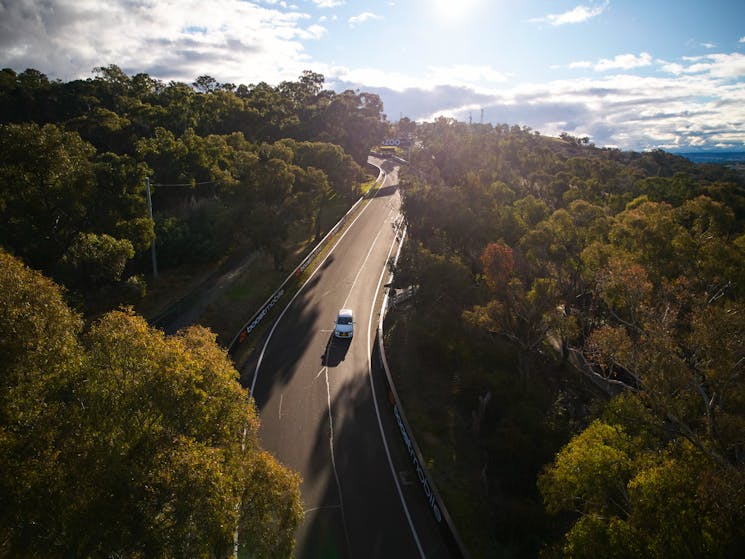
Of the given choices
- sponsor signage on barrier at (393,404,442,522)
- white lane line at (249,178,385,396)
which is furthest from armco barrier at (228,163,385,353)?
sponsor signage on barrier at (393,404,442,522)

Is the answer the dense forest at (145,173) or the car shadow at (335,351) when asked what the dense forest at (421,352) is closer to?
the dense forest at (145,173)

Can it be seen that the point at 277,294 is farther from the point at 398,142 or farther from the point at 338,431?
the point at 398,142

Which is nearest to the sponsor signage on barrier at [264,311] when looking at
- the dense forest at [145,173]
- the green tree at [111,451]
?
the dense forest at [145,173]

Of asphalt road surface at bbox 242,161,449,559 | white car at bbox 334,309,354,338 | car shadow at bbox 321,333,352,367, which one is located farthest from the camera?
white car at bbox 334,309,354,338

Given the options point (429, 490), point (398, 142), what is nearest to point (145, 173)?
point (429, 490)

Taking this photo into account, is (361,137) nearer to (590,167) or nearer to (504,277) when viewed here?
(590,167)

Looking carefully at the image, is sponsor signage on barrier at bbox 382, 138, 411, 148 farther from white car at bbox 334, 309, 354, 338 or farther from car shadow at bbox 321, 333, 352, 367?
car shadow at bbox 321, 333, 352, 367

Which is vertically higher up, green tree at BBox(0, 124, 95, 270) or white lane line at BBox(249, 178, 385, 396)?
green tree at BBox(0, 124, 95, 270)
